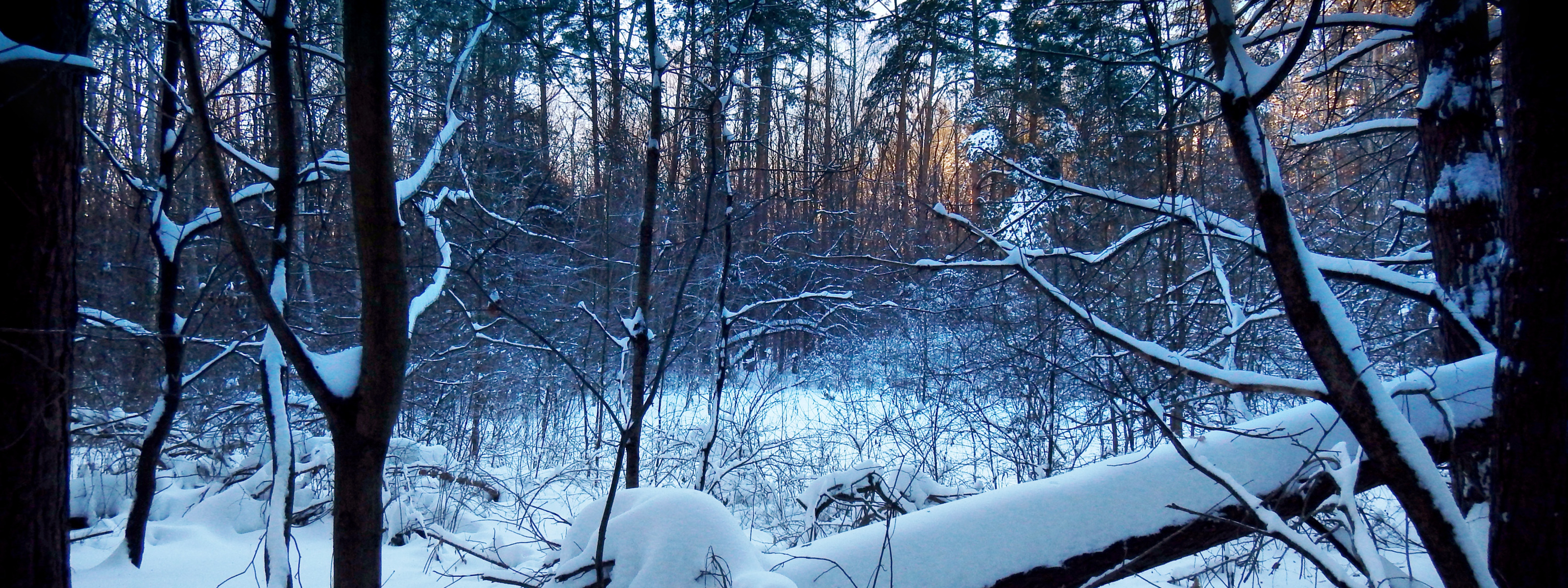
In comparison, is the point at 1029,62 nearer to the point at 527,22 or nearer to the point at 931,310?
the point at 931,310

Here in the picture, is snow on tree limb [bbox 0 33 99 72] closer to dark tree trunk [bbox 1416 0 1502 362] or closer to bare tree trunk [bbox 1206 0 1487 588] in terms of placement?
bare tree trunk [bbox 1206 0 1487 588]

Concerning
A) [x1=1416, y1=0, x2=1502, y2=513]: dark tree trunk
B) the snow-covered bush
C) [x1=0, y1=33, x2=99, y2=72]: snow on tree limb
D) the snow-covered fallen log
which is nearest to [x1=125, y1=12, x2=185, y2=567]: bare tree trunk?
[x1=0, y1=33, x2=99, y2=72]: snow on tree limb

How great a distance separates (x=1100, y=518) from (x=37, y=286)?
3.63 m

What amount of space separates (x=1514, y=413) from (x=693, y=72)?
14.1ft

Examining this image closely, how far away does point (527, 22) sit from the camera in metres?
4.20

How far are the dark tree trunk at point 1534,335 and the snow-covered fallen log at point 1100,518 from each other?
52cm

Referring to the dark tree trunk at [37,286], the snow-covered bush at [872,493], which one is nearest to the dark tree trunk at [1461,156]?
the snow-covered bush at [872,493]

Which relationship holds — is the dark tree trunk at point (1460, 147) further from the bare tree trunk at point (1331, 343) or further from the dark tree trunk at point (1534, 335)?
the bare tree trunk at point (1331, 343)

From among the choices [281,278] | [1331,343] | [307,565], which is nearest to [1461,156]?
[1331,343]

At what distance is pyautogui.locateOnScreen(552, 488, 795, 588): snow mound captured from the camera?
2178 mm

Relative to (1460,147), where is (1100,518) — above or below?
below

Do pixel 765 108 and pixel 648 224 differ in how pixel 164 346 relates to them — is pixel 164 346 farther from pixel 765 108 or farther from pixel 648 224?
pixel 765 108

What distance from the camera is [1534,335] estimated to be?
1803 mm

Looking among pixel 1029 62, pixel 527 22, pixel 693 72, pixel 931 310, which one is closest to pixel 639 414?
pixel 527 22
